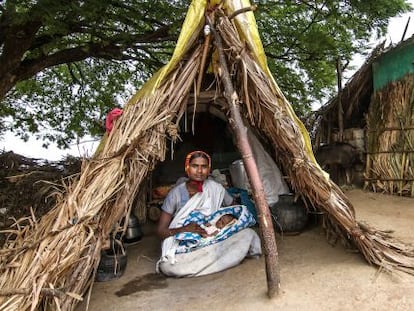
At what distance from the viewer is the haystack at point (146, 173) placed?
8.04 feet

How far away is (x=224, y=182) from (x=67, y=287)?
10.2 feet

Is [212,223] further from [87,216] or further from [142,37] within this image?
[142,37]

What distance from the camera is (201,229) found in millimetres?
3732

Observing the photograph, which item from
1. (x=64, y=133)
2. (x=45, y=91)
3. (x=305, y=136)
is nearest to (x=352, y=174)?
(x=305, y=136)

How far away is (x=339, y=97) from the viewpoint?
6.61 m

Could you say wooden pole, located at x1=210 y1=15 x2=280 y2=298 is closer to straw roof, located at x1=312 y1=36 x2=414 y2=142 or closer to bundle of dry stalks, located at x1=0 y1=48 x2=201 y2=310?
bundle of dry stalks, located at x1=0 y1=48 x2=201 y2=310

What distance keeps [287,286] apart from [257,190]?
76cm

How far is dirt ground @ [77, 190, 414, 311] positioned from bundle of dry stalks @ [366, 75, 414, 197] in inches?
67.9

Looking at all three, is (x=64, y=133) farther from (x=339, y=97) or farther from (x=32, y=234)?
(x=32, y=234)

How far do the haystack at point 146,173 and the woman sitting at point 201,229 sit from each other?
0.68m

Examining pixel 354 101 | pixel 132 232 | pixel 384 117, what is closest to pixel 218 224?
pixel 132 232

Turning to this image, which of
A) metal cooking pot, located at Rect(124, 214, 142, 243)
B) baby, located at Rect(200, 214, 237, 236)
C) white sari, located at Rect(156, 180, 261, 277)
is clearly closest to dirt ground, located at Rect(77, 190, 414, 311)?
white sari, located at Rect(156, 180, 261, 277)

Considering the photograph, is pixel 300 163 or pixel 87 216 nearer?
pixel 87 216

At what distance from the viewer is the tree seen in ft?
14.5
